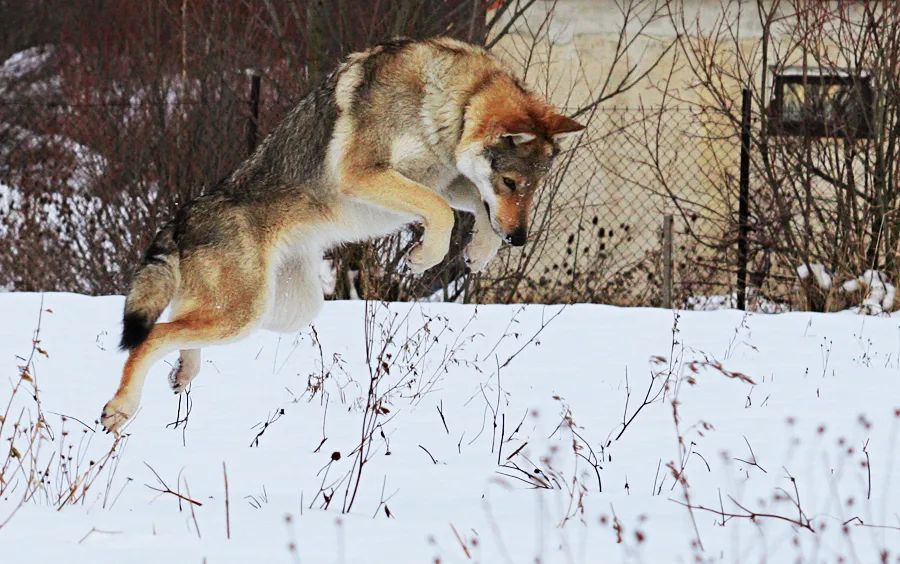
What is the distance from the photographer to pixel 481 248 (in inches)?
197

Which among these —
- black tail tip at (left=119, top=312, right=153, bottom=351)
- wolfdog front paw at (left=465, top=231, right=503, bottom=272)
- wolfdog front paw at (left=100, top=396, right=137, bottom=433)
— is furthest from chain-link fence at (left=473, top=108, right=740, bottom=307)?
wolfdog front paw at (left=100, top=396, right=137, bottom=433)

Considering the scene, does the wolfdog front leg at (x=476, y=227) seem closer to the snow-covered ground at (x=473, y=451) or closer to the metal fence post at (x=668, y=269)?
the snow-covered ground at (x=473, y=451)

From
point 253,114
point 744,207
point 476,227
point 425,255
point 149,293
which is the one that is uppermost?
point 253,114

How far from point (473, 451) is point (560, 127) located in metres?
1.36

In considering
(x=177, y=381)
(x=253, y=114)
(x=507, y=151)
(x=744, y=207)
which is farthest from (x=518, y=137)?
(x=744, y=207)

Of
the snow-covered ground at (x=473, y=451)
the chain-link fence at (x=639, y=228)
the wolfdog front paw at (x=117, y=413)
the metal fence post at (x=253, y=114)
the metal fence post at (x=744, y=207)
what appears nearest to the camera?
the snow-covered ground at (x=473, y=451)

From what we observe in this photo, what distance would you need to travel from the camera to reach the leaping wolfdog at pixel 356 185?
15.5ft

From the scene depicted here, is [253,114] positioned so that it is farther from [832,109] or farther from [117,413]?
[117,413]

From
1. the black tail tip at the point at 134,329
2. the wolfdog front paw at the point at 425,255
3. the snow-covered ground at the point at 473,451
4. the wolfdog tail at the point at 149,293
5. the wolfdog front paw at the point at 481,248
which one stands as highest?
the wolfdog front paw at the point at 481,248

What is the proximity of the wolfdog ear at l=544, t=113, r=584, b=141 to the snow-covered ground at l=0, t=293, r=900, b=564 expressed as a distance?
37.9 inches

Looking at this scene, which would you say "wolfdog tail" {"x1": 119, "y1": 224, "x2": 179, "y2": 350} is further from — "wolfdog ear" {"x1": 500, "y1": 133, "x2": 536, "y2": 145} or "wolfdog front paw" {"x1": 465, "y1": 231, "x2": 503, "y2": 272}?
"wolfdog ear" {"x1": 500, "y1": 133, "x2": 536, "y2": 145}

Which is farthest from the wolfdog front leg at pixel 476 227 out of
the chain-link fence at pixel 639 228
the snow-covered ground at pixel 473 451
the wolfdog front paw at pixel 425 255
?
the chain-link fence at pixel 639 228

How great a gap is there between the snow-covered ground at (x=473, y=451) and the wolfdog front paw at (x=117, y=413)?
66 mm

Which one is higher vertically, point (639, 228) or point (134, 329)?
point (639, 228)
